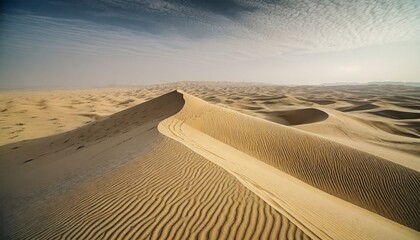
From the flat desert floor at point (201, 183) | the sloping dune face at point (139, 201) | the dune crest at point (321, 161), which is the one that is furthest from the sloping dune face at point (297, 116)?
the sloping dune face at point (139, 201)

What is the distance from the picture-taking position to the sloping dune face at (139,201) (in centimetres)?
376

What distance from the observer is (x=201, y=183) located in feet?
17.3

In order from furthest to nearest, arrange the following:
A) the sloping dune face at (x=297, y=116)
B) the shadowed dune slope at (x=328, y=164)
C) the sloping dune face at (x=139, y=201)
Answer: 1. the sloping dune face at (x=297, y=116)
2. the shadowed dune slope at (x=328, y=164)
3. the sloping dune face at (x=139, y=201)

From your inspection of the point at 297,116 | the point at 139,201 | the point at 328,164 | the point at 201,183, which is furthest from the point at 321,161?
the point at 297,116

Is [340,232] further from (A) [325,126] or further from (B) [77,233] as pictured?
(A) [325,126]

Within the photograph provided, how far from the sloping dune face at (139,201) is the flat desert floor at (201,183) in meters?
0.03

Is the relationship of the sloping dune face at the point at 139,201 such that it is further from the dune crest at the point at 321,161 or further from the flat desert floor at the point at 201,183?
the dune crest at the point at 321,161

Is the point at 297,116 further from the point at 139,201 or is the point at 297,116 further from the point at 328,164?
the point at 139,201

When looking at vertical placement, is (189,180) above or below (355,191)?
above

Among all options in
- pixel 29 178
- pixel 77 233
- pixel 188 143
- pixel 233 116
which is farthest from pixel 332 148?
pixel 29 178

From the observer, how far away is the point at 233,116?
14641mm

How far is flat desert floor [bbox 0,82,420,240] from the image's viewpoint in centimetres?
400

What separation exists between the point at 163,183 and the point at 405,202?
27.4ft

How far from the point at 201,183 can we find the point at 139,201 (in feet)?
4.47
